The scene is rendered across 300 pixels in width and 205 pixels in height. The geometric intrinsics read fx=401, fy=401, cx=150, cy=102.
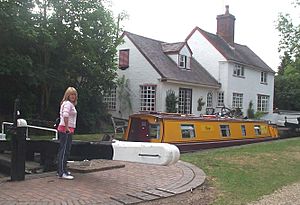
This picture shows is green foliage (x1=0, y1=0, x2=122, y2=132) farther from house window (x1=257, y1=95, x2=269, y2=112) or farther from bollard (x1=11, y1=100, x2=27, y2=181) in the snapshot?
house window (x1=257, y1=95, x2=269, y2=112)

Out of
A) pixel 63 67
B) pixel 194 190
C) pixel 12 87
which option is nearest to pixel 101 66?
pixel 63 67

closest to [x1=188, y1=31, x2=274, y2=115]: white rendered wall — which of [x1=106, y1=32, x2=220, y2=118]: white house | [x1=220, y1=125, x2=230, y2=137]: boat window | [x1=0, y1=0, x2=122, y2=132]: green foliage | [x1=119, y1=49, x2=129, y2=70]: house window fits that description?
[x1=106, y1=32, x2=220, y2=118]: white house

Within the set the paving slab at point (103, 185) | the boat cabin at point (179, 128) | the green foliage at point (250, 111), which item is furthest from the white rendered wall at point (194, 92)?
the paving slab at point (103, 185)

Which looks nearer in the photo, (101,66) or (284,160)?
(284,160)

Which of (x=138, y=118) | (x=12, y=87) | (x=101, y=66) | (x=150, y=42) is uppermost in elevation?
(x=150, y=42)

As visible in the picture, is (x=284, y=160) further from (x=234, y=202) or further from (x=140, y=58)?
(x=140, y=58)

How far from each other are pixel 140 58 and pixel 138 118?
14453 mm

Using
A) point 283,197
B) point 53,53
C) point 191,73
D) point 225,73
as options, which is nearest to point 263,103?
point 225,73

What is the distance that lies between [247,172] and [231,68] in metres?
26.4

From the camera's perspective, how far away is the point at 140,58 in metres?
29.4

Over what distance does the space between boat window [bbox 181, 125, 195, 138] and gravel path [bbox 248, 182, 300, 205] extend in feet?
26.9

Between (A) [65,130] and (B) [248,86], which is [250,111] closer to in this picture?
(B) [248,86]

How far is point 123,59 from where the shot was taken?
30703 mm

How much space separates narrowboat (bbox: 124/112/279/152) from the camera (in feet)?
49.7
